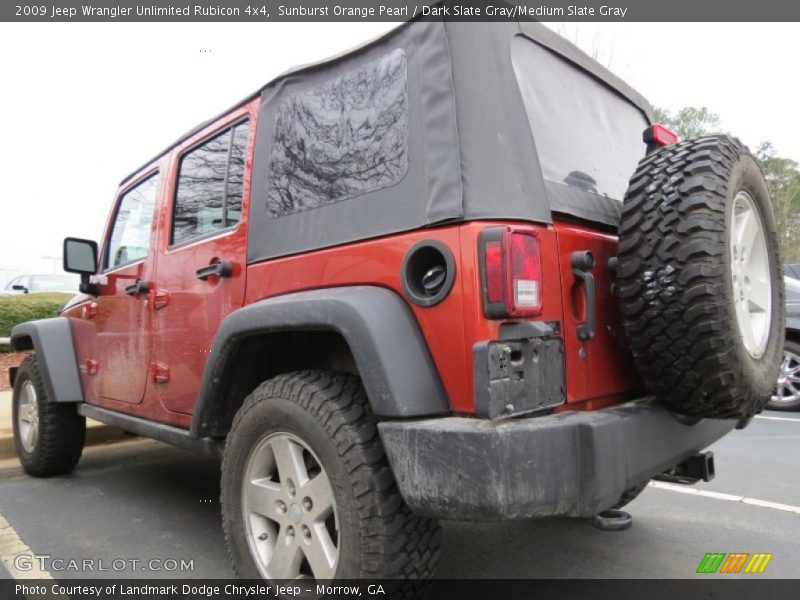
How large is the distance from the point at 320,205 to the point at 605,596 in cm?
199

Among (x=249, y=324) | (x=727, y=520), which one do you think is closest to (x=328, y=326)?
(x=249, y=324)

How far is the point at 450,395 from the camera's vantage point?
68.0 inches

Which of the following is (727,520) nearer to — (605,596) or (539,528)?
(539,528)

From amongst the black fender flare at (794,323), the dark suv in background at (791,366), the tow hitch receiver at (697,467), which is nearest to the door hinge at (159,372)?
the tow hitch receiver at (697,467)

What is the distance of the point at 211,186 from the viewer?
9.50 ft

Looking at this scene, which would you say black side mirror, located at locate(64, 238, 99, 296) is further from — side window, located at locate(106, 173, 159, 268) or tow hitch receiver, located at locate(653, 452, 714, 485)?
tow hitch receiver, located at locate(653, 452, 714, 485)

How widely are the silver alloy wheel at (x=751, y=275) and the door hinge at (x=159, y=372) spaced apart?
258 cm

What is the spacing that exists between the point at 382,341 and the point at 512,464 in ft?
1.70

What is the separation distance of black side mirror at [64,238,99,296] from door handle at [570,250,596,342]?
3.19m

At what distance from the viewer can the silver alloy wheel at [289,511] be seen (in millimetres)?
1896

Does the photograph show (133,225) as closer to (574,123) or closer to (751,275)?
(574,123)

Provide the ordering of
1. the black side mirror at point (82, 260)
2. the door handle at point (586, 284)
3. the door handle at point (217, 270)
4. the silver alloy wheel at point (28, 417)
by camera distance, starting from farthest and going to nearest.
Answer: the silver alloy wheel at point (28, 417), the black side mirror at point (82, 260), the door handle at point (217, 270), the door handle at point (586, 284)

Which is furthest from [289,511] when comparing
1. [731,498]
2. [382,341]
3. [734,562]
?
[731,498]

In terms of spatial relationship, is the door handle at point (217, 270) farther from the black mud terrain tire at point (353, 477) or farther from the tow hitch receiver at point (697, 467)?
the tow hitch receiver at point (697, 467)
